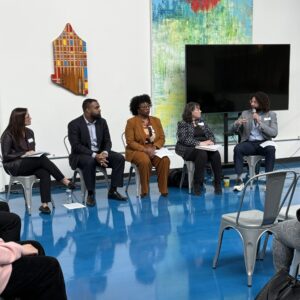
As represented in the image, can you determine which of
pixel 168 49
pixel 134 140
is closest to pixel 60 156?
pixel 134 140

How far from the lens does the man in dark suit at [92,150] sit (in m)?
5.21

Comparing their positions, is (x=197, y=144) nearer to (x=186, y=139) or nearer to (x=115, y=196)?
(x=186, y=139)

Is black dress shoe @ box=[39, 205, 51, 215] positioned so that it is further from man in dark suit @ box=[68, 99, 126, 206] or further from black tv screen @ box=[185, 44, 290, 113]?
black tv screen @ box=[185, 44, 290, 113]

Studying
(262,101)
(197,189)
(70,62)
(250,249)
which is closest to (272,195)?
(250,249)

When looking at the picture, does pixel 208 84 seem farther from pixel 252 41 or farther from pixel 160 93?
pixel 252 41

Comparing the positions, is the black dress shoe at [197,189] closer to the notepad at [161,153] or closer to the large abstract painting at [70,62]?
the notepad at [161,153]

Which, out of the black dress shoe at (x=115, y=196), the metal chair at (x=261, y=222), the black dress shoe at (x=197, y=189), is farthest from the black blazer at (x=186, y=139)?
the metal chair at (x=261, y=222)

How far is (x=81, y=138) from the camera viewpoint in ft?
17.8

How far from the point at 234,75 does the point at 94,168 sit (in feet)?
9.06

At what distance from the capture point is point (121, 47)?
6.36m

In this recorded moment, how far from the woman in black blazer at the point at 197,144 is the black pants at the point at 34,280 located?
3548 millimetres

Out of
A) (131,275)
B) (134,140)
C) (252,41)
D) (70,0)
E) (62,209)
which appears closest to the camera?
(131,275)

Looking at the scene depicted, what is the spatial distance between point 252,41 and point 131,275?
5104 millimetres

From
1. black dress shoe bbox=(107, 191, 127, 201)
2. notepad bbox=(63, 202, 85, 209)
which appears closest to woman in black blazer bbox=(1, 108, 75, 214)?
notepad bbox=(63, 202, 85, 209)
